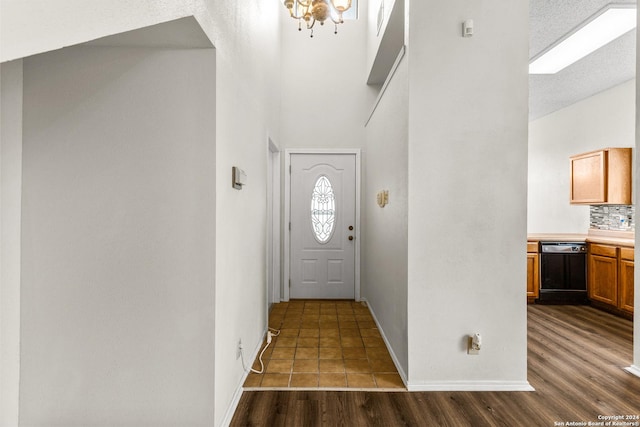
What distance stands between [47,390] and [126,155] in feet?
4.09

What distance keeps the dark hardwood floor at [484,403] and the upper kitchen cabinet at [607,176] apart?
2.39 m

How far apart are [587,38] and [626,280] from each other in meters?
2.68

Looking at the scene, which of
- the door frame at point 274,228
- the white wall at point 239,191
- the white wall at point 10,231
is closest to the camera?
the white wall at point 10,231

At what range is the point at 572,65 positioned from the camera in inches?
159

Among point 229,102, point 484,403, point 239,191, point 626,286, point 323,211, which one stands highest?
point 229,102

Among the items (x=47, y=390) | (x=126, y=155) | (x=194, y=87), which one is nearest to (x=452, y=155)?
(x=194, y=87)

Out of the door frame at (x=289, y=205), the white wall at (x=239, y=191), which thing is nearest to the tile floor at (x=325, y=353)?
the white wall at (x=239, y=191)

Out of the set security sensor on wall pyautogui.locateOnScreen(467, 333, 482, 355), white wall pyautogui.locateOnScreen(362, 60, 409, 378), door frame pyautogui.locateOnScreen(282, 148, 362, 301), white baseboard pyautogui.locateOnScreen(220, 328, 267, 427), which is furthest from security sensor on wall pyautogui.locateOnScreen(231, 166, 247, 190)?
door frame pyautogui.locateOnScreen(282, 148, 362, 301)

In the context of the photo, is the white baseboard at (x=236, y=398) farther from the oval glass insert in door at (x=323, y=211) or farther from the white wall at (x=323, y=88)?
the white wall at (x=323, y=88)

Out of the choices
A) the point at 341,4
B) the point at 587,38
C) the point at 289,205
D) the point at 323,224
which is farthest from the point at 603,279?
the point at 341,4

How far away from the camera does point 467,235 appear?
239cm

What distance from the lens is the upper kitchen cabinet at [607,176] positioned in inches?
169

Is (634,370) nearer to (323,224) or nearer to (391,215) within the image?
(391,215)

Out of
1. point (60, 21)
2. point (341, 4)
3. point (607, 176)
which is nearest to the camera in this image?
point (60, 21)
